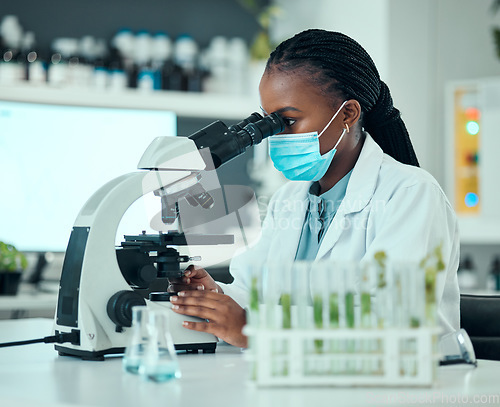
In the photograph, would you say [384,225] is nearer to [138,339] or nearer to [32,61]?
[138,339]

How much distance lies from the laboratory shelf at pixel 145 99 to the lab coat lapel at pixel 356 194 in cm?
178

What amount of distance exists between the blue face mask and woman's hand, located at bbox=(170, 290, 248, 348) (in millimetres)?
447

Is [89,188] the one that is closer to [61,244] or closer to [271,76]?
[61,244]

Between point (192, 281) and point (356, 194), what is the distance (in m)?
0.40

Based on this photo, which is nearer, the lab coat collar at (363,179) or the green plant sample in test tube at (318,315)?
the green plant sample in test tube at (318,315)

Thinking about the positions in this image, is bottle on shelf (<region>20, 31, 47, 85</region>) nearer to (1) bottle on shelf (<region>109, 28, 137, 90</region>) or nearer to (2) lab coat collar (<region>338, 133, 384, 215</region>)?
(1) bottle on shelf (<region>109, 28, 137, 90</region>)

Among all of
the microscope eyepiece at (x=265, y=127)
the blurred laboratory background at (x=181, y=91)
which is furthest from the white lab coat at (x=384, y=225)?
the blurred laboratory background at (x=181, y=91)

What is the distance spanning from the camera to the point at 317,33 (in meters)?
1.57

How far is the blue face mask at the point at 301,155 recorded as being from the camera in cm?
155

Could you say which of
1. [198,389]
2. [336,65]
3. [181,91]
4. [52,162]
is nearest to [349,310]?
[198,389]

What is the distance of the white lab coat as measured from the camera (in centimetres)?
129

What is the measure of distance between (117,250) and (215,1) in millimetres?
2693

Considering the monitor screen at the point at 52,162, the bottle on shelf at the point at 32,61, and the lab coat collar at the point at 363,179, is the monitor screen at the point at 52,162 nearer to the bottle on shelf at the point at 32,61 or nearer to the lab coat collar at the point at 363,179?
the bottle on shelf at the point at 32,61

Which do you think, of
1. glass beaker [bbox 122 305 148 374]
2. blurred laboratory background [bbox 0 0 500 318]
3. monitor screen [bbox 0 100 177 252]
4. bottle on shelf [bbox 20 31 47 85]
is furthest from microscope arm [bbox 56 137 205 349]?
bottle on shelf [bbox 20 31 47 85]
